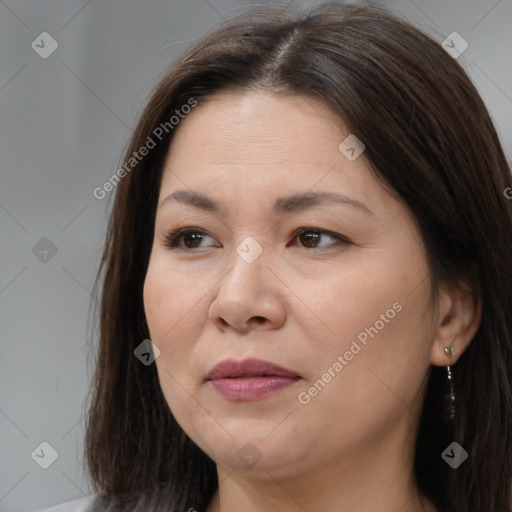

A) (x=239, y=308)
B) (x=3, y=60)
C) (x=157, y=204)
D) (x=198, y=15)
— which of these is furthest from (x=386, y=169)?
(x=3, y=60)

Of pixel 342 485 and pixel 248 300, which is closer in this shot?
pixel 248 300

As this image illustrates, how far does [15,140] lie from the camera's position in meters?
3.54

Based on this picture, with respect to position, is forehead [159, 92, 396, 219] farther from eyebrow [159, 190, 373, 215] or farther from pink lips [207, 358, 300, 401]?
pink lips [207, 358, 300, 401]

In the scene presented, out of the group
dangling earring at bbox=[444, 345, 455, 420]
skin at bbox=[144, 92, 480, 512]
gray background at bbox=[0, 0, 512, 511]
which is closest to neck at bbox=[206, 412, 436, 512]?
skin at bbox=[144, 92, 480, 512]

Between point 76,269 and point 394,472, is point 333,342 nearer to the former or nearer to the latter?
point 394,472

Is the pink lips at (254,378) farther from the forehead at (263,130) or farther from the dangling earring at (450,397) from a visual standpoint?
the dangling earring at (450,397)

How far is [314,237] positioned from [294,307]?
0.16 metres

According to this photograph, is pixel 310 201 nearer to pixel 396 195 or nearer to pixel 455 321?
pixel 396 195

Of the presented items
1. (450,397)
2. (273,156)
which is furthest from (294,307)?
(450,397)

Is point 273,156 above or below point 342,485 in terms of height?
above

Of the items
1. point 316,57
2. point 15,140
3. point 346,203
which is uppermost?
point 15,140

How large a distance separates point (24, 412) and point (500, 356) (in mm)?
1929

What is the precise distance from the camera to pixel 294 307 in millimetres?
1849

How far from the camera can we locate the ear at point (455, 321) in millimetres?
2078
